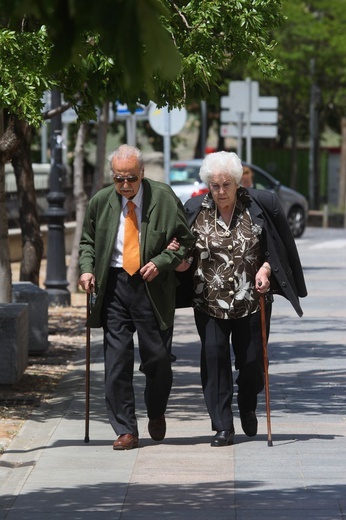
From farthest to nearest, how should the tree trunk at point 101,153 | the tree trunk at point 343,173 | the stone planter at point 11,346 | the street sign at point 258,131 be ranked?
the tree trunk at point 343,173, the street sign at point 258,131, the tree trunk at point 101,153, the stone planter at point 11,346

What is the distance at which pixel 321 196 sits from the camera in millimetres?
50781

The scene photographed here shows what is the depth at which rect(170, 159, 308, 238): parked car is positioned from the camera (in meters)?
26.5

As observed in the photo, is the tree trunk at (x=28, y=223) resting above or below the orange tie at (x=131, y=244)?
below

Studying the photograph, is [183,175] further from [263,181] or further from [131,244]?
[131,244]

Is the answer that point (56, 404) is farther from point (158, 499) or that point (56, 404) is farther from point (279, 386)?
point (158, 499)

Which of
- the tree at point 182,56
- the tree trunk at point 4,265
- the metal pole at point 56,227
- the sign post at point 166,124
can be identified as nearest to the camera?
the tree at point 182,56

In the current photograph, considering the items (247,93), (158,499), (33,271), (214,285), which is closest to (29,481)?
(158,499)

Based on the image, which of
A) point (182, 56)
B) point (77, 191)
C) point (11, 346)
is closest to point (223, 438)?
point (11, 346)

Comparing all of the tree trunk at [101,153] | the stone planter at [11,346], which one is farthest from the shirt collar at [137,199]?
the tree trunk at [101,153]

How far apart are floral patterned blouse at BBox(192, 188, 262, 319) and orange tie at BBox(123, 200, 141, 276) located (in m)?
0.36

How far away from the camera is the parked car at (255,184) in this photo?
2652 centimetres

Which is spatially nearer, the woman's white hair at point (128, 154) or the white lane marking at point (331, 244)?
the woman's white hair at point (128, 154)

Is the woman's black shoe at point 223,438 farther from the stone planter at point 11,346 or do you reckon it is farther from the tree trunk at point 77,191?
the tree trunk at point 77,191

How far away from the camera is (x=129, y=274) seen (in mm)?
7621
